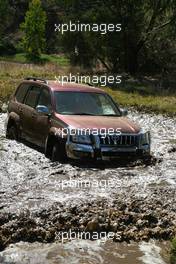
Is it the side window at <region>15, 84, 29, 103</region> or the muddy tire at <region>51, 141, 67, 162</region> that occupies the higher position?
the side window at <region>15, 84, 29, 103</region>

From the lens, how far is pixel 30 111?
12.7 m

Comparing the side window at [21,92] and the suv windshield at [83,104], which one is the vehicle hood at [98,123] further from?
the side window at [21,92]

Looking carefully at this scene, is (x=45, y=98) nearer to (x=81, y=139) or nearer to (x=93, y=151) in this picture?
(x=81, y=139)

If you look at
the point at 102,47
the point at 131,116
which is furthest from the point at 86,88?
the point at 102,47

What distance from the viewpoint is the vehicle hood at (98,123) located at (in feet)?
35.8

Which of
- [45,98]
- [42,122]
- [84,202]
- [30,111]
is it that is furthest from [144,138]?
[84,202]

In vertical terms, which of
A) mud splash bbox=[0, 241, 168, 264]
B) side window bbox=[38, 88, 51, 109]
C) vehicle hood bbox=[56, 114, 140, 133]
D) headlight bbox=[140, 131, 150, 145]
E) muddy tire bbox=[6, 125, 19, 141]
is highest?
side window bbox=[38, 88, 51, 109]

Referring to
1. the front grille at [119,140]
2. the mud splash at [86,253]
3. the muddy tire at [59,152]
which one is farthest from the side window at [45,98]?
the mud splash at [86,253]

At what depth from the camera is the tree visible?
84438mm

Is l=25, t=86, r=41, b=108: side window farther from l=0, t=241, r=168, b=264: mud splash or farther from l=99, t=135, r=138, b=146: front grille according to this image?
l=0, t=241, r=168, b=264: mud splash

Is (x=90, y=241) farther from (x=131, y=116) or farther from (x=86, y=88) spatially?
(x=131, y=116)

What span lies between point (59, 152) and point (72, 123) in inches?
25.2

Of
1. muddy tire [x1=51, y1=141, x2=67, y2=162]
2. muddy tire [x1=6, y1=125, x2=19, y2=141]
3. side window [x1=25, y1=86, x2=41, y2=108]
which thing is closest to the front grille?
muddy tire [x1=51, y1=141, x2=67, y2=162]

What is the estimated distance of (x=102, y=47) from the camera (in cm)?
3975
